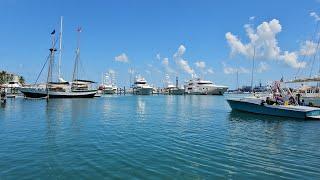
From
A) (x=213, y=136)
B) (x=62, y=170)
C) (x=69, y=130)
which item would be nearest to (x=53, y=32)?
(x=69, y=130)

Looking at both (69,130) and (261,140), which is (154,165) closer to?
(261,140)

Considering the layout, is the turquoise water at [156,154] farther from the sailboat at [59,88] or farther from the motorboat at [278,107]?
the sailboat at [59,88]

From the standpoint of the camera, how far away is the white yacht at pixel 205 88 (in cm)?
18975

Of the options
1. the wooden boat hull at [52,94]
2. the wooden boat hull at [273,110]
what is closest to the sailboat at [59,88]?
the wooden boat hull at [52,94]

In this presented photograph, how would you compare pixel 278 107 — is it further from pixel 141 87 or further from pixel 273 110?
pixel 141 87

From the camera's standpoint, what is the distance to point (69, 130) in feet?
90.1

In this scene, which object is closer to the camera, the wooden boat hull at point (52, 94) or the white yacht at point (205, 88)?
the wooden boat hull at point (52, 94)

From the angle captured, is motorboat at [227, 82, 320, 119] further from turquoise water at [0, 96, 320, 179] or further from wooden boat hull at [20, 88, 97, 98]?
wooden boat hull at [20, 88, 97, 98]

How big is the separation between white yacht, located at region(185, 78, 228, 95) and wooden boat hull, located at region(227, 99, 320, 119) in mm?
140013

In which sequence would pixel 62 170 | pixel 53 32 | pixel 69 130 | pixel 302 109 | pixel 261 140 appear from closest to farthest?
pixel 62 170, pixel 261 140, pixel 69 130, pixel 302 109, pixel 53 32

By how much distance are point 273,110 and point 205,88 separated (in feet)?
489

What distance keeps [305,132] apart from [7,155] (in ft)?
78.3

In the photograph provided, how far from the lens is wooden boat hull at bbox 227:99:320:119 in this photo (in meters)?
38.8

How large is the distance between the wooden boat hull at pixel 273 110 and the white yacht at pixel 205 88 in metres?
140
